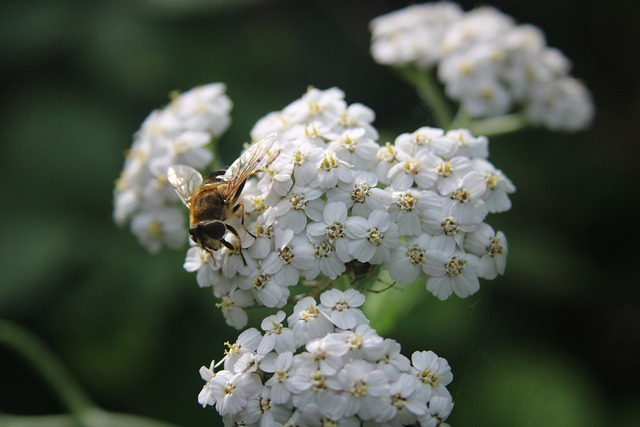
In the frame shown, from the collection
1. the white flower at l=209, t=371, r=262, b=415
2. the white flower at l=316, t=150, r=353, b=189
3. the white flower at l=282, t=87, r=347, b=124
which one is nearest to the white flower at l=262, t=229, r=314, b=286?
the white flower at l=316, t=150, r=353, b=189

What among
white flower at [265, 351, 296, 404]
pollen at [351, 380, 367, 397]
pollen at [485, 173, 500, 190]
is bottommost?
white flower at [265, 351, 296, 404]

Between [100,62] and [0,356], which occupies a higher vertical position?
[100,62]

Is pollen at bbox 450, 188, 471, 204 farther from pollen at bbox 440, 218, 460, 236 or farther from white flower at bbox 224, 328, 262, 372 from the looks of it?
white flower at bbox 224, 328, 262, 372

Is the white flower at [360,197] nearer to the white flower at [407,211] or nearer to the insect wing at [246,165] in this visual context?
the white flower at [407,211]

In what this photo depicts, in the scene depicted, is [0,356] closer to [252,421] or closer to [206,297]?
[206,297]

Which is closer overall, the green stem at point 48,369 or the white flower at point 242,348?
the white flower at point 242,348

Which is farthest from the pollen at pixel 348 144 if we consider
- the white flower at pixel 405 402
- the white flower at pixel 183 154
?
the white flower at pixel 405 402

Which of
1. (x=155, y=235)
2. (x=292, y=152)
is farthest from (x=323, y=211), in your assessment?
(x=155, y=235)
